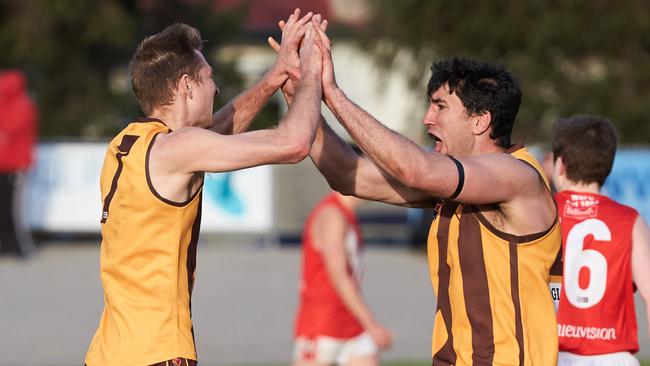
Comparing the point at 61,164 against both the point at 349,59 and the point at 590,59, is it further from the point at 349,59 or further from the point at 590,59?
the point at 590,59

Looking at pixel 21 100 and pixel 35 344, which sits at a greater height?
pixel 21 100

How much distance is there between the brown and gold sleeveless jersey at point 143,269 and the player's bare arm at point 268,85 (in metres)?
0.77

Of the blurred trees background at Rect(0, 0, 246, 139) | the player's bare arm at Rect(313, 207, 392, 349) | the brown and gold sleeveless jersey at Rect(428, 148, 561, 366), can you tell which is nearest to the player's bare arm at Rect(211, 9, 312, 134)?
the brown and gold sleeveless jersey at Rect(428, 148, 561, 366)

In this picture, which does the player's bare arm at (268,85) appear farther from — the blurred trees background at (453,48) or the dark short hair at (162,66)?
the blurred trees background at (453,48)

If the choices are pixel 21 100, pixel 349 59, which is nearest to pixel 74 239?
pixel 21 100

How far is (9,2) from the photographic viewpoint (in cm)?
2284

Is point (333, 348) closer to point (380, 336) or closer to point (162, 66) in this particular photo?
point (380, 336)

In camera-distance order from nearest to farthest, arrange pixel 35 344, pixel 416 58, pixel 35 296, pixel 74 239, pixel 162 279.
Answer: pixel 162 279
pixel 35 344
pixel 35 296
pixel 74 239
pixel 416 58

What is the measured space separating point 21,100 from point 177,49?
11700mm

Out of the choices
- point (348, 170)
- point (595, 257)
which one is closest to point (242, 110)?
point (348, 170)

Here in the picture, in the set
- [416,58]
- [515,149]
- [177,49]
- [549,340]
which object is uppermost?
[416,58]

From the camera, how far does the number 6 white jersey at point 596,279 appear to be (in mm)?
6043

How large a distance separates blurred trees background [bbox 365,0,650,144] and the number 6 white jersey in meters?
15.0

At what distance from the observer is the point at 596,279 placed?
609cm
